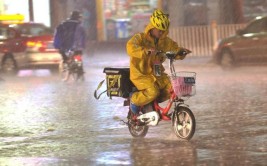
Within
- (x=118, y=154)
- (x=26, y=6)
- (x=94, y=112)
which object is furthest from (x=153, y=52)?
(x=26, y=6)

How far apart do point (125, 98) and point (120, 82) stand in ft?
1.30

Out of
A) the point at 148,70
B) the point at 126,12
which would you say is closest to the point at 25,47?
the point at 126,12

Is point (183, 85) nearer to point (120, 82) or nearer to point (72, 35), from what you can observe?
point (120, 82)

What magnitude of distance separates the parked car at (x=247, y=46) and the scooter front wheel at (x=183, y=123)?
10813 millimetres

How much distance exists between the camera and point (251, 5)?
2706 centimetres

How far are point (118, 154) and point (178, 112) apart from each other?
1118mm

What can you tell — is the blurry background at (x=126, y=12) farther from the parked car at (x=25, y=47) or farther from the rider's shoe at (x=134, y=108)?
the rider's shoe at (x=134, y=108)

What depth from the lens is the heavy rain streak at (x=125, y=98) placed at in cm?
849

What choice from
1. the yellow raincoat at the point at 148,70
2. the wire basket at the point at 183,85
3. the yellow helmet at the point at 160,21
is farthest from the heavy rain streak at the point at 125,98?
the yellow helmet at the point at 160,21

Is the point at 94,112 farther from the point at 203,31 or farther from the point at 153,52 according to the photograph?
the point at 203,31

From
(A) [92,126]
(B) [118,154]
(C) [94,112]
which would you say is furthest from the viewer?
(C) [94,112]

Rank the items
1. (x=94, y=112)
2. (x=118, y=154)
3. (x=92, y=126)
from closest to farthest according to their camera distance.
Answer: (x=118, y=154) < (x=92, y=126) < (x=94, y=112)

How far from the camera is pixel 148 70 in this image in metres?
9.10

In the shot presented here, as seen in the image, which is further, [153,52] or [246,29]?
[246,29]
